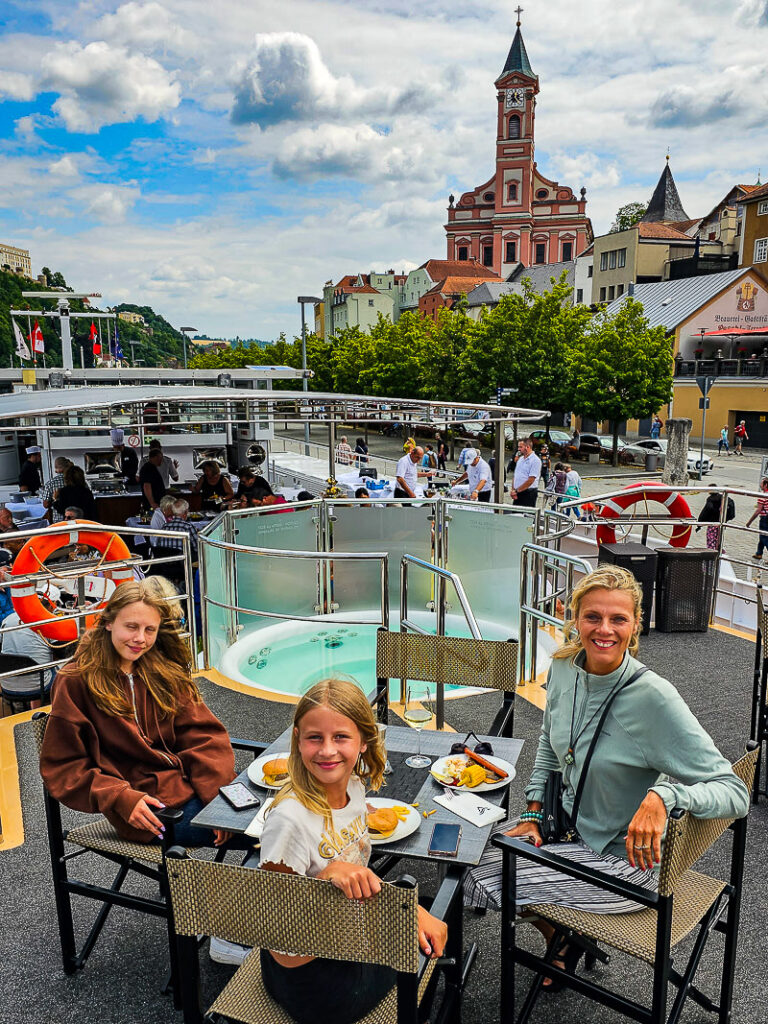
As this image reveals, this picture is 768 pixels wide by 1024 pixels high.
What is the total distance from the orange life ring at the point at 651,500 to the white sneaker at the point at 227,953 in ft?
22.1

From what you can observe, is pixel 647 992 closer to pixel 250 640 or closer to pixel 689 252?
pixel 250 640

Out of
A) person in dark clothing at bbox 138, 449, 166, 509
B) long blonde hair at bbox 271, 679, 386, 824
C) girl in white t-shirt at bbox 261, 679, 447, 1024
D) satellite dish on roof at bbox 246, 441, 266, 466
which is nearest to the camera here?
girl in white t-shirt at bbox 261, 679, 447, 1024

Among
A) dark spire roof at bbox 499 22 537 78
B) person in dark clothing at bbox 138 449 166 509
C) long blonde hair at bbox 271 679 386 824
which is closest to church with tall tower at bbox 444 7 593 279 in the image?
dark spire roof at bbox 499 22 537 78

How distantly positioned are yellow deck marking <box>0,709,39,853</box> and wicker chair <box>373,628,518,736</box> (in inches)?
67.9

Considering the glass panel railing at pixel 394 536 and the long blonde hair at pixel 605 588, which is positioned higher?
the long blonde hair at pixel 605 588

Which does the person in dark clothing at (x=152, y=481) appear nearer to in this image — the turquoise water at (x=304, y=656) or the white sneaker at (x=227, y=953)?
the turquoise water at (x=304, y=656)

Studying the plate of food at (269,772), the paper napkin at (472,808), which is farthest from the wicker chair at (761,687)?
the plate of food at (269,772)

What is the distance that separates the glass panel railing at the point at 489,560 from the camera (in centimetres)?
814

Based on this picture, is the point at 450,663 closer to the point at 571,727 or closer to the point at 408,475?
the point at 571,727

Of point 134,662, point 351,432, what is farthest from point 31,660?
point 351,432

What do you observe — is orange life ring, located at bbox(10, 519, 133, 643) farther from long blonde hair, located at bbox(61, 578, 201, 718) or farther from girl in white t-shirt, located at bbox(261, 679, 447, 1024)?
girl in white t-shirt, located at bbox(261, 679, 447, 1024)

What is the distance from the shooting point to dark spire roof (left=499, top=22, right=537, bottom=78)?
4045 inches

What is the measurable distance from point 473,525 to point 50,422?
40.8 feet

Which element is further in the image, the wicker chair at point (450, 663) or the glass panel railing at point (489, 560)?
the glass panel railing at point (489, 560)
